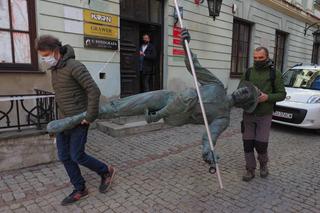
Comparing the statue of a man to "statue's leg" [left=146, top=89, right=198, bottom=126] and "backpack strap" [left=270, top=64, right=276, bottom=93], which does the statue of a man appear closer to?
"statue's leg" [left=146, top=89, right=198, bottom=126]

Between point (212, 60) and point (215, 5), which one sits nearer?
point (215, 5)

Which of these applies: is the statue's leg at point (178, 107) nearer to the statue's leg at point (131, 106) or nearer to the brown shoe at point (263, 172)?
the statue's leg at point (131, 106)

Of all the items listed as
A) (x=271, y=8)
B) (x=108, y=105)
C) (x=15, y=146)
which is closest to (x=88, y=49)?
(x=15, y=146)

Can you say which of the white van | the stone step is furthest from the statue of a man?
the white van

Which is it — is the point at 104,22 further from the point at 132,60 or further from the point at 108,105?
the point at 108,105

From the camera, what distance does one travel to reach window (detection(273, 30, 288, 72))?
46.6ft

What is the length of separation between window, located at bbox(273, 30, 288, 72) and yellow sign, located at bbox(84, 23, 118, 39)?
9.84 meters

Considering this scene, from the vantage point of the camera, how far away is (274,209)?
3.24m

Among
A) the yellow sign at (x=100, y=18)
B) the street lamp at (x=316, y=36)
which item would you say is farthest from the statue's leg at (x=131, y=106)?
the street lamp at (x=316, y=36)

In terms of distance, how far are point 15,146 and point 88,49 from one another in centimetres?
308

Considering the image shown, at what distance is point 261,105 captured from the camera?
3.80 metres

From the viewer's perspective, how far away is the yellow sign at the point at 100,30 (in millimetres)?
6406

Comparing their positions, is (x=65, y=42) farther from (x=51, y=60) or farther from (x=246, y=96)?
(x=246, y=96)

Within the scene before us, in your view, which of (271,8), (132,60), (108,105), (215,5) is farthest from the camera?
(271,8)
